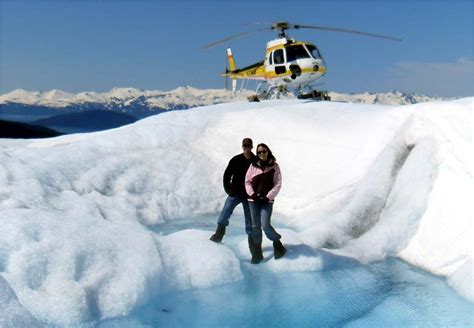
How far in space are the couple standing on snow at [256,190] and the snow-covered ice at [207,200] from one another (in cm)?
54

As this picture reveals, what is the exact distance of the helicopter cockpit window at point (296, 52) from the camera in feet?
80.7

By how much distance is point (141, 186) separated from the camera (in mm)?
13398

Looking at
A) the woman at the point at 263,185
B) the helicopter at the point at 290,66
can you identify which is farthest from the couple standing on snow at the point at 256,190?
the helicopter at the point at 290,66

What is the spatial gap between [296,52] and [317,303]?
19148mm

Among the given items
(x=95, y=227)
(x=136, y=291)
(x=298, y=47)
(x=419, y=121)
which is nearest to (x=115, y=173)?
(x=95, y=227)

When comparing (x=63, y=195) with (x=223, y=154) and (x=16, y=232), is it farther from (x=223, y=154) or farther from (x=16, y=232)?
(x=223, y=154)

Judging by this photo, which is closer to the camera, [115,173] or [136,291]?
[136,291]

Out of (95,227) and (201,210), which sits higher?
(95,227)

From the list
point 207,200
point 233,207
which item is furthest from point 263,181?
point 207,200

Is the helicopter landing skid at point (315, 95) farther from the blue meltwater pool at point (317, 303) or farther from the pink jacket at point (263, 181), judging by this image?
the pink jacket at point (263, 181)

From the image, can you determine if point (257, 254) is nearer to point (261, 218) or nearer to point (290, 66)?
point (261, 218)

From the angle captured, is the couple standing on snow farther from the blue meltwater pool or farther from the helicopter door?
the helicopter door

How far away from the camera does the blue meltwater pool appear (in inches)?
270

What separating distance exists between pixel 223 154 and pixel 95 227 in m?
7.92
